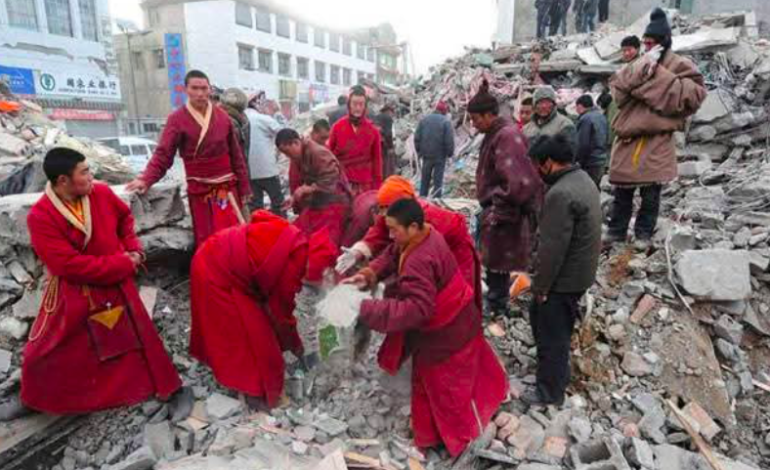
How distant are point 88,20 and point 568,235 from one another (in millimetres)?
19819

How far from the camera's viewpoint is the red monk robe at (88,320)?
252cm

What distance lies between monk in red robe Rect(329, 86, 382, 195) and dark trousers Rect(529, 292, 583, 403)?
8.32ft

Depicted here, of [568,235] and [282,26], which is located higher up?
[282,26]

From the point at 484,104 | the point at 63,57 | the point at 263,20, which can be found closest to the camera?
the point at 484,104

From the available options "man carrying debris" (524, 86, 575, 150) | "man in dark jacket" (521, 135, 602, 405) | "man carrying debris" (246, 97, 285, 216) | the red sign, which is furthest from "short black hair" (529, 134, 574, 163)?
the red sign

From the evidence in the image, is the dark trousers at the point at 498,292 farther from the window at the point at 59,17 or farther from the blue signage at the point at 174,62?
the blue signage at the point at 174,62

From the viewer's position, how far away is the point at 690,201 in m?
5.44

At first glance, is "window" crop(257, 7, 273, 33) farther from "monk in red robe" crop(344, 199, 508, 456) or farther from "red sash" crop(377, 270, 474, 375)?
"red sash" crop(377, 270, 474, 375)

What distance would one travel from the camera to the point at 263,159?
5.07 m

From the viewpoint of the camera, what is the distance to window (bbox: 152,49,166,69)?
25.2 m

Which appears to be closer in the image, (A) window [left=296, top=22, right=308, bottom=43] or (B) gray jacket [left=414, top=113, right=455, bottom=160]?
(B) gray jacket [left=414, top=113, right=455, bottom=160]

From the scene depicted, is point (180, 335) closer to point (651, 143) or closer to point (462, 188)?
point (651, 143)

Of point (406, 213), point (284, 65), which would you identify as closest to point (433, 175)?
point (406, 213)

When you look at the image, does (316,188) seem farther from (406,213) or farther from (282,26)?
(282,26)
